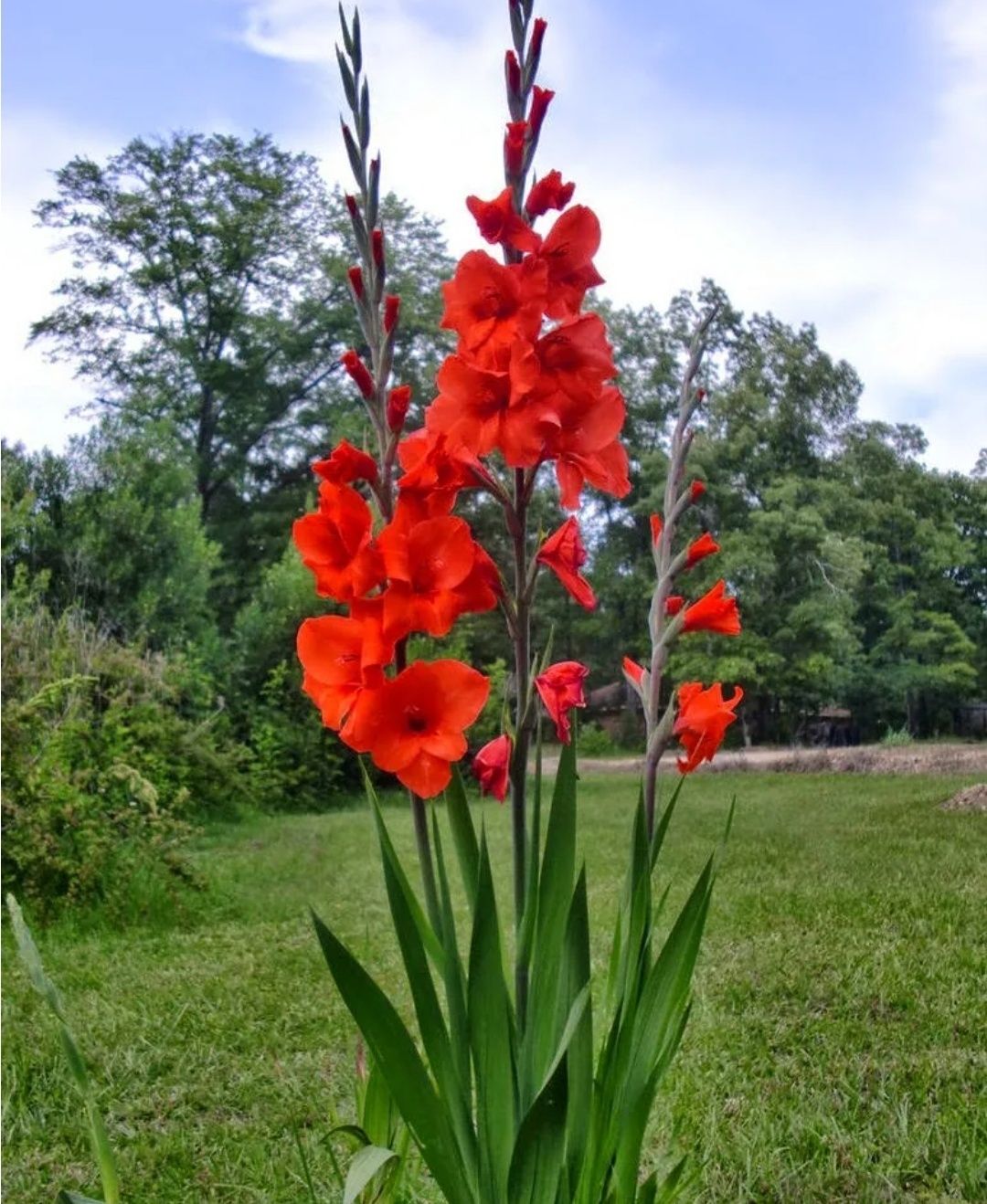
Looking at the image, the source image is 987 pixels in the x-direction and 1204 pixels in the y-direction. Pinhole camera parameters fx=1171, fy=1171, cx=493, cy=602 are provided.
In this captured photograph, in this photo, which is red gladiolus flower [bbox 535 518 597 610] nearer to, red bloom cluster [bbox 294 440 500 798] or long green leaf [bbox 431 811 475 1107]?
red bloom cluster [bbox 294 440 500 798]

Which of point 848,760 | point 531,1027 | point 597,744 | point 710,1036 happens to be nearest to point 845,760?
point 848,760

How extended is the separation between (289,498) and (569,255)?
6.56 m

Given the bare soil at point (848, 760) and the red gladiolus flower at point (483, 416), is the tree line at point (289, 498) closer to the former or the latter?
the bare soil at point (848, 760)

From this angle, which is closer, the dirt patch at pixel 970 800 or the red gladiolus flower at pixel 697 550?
the red gladiolus flower at pixel 697 550

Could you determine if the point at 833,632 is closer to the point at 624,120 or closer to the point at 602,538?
the point at 602,538

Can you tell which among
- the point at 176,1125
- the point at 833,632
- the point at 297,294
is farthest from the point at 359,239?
the point at 297,294

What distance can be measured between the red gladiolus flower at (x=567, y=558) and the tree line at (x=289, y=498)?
4.30 feet

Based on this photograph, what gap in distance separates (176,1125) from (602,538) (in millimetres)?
3077

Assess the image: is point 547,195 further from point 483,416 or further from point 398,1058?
point 398,1058

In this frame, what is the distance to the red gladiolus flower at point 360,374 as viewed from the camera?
991mm

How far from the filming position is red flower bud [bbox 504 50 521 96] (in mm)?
1020

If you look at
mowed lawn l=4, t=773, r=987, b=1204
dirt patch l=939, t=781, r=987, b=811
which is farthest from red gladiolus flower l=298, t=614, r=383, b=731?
dirt patch l=939, t=781, r=987, b=811

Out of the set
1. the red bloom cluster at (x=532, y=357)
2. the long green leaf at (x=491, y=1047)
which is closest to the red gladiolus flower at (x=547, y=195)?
the red bloom cluster at (x=532, y=357)

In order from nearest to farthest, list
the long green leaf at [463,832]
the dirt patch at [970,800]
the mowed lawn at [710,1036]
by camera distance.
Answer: the long green leaf at [463,832] < the mowed lawn at [710,1036] < the dirt patch at [970,800]
